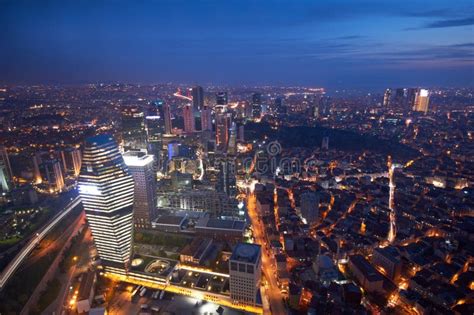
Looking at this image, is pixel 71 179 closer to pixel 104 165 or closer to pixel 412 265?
pixel 104 165

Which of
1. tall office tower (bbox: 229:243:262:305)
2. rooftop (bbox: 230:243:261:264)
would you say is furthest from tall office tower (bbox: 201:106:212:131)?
tall office tower (bbox: 229:243:262:305)

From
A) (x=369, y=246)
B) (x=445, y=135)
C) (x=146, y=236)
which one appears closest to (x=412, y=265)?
(x=369, y=246)

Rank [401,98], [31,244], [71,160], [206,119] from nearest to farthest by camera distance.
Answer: [31,244] < [71,160] < [206,119] < [401,98]

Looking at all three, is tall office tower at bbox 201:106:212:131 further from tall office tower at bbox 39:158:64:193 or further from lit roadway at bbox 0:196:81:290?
lit roadway at bbox 0:196:81:290

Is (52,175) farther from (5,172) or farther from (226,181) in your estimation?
(226,181)

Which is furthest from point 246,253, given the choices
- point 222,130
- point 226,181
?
point 222,130

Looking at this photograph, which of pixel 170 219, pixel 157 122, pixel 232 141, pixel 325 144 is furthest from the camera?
pixel 157 122
